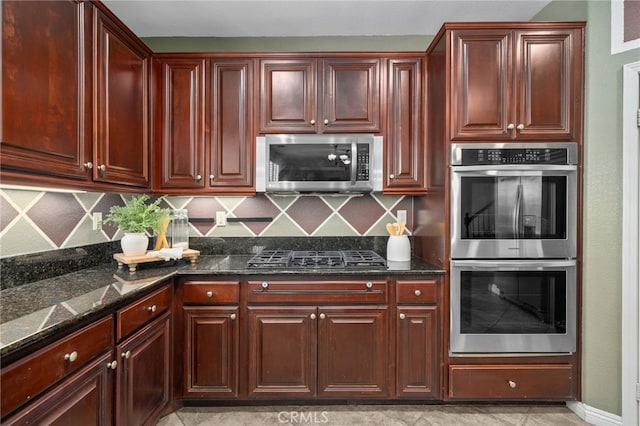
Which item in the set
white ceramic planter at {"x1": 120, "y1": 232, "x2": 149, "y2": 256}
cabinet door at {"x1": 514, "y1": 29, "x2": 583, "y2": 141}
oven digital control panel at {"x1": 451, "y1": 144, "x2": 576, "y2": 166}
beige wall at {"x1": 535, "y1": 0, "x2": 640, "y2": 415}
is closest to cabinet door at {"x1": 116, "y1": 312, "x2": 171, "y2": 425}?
white ceramic planter at {"x1": 120, "y1": 232, "x2": 149, "y2": 256}

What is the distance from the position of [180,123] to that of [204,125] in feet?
0.59

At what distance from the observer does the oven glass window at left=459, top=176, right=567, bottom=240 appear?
6.57ft

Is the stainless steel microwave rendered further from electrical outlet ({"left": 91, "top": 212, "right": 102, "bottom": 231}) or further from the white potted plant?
electrical outlet ({"left": 91, "top": 212, "right": 102, "bottom": 231})

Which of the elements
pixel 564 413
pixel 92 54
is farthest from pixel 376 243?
pixel 92 54

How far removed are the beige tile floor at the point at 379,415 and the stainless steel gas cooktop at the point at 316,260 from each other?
3.10 feet

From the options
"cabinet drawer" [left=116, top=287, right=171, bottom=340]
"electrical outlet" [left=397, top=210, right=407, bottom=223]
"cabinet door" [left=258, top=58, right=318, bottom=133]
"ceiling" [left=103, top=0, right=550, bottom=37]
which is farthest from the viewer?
"electrical outlet" [left=397, top=210, right=407, bottom=223]

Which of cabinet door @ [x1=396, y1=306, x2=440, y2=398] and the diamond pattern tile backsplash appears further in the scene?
the diamond pattern tile backsplash

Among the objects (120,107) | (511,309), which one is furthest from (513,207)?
(120,107)

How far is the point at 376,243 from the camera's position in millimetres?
2715

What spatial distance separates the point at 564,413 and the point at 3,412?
286 centimetres

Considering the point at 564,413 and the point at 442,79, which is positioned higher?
the point at 442,79

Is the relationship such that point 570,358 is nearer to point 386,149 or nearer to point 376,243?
point 376,243

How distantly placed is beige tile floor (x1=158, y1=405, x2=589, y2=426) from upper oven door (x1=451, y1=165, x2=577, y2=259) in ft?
3.39

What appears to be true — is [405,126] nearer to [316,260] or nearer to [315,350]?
[316,260]
